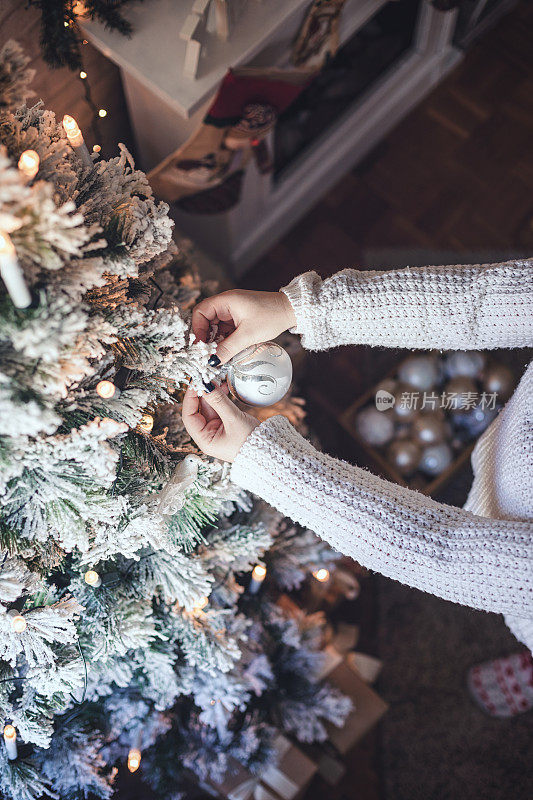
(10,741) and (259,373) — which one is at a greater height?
(259,373)

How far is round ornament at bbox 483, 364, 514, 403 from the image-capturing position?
5.22ft

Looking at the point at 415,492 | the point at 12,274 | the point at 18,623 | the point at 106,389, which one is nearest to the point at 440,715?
the point at 415,492

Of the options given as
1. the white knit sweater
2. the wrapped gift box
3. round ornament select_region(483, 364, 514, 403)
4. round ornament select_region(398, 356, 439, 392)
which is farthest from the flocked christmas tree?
round ornament select_region(483, 364, 514, 403)

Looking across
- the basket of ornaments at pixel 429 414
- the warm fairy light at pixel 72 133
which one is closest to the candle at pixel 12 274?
the warm fairy light at pixel 72 133

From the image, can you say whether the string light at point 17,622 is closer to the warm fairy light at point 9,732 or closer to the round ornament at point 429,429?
the warm fairy light at point 9,732

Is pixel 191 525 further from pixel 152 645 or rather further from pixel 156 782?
pixel 156 782

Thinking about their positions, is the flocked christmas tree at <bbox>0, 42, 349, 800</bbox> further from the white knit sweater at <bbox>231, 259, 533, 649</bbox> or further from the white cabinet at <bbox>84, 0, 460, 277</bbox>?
the white cabinet at <bbox>84, 0, 460, 277</bbox>

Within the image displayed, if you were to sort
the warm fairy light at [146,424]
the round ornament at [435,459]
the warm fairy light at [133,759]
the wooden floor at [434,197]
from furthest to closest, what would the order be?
the wooden floor at [434,197], the round ornament at [435,459], the warm fairy light at [133,759], the warm fairy light at [146,424]

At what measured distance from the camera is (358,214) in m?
1.91

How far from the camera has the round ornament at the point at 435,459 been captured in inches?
61.7

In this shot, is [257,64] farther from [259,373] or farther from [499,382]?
[499,382]

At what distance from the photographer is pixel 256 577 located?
1094 mm

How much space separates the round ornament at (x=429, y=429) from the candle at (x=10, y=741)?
3.77 ft

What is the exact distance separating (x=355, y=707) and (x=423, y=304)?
109 cm
